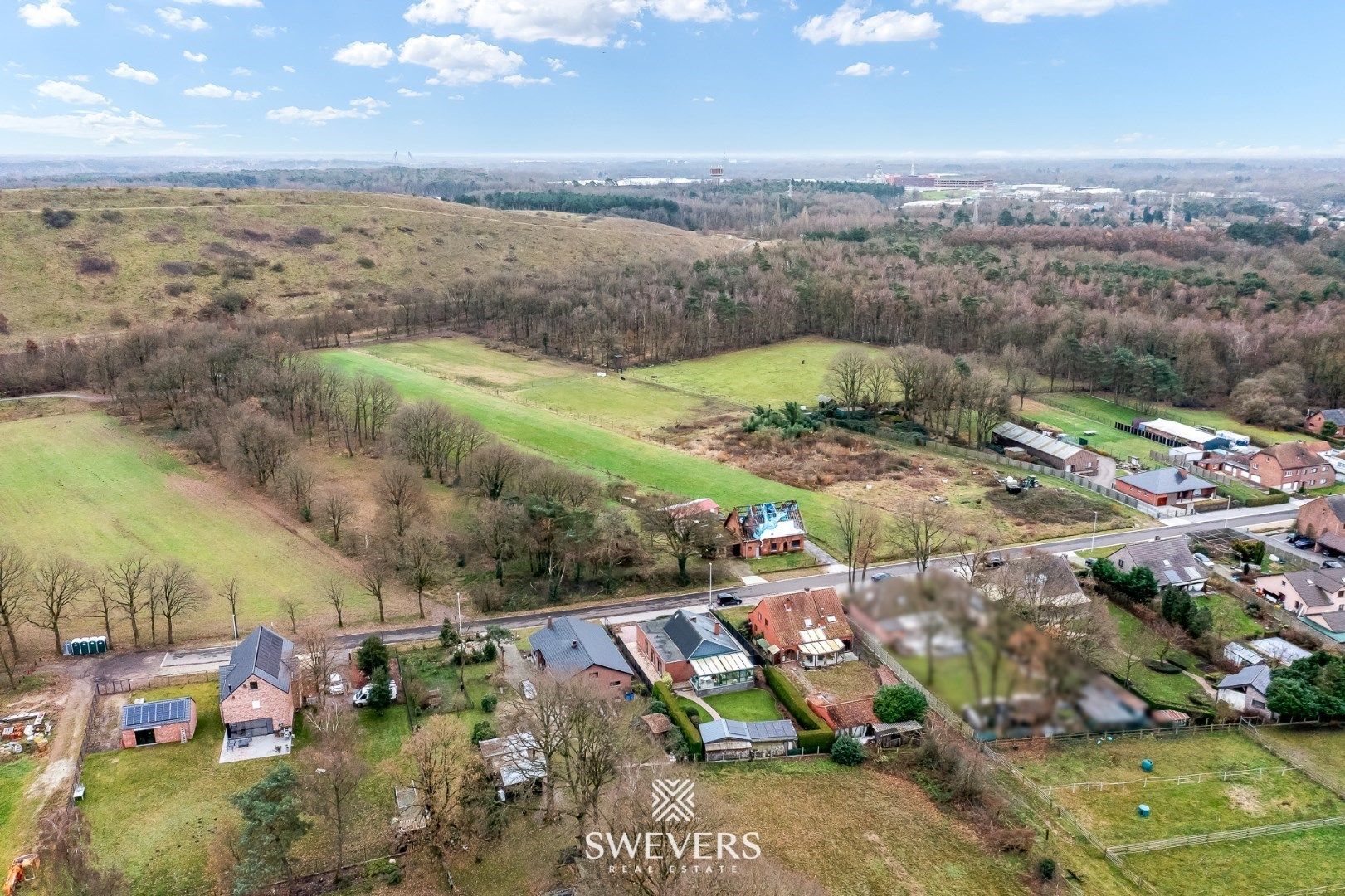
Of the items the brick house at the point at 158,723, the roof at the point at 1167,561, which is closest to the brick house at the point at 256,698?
the brick house at the point at 158,723

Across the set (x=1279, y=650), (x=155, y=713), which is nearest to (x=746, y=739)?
(x=155, y=713)

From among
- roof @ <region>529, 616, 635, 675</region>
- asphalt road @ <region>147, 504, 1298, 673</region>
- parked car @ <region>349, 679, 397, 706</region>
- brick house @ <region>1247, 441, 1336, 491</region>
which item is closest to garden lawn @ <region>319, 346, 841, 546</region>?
asphalt road @ <region>147, 504, 1298, 673</region>

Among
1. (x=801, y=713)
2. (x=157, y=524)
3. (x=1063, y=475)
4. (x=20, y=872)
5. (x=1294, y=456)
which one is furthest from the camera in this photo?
(x=1063, y=475)

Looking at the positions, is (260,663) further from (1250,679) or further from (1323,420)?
(1323,420)

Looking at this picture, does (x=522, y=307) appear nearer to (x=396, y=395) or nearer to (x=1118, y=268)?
(x=396, y=395)

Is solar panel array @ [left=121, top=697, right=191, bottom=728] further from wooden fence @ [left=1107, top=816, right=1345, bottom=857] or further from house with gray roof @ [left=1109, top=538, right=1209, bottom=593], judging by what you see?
house with gray roof @ [left=1109, top=538, right=1209, bottom=593]
